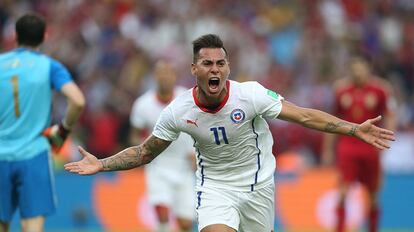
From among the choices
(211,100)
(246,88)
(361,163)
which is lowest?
(361,163)

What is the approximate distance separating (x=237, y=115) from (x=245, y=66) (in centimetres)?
1098

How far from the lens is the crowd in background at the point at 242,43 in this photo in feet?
60.0

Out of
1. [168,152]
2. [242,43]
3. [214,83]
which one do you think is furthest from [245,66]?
[214,83]

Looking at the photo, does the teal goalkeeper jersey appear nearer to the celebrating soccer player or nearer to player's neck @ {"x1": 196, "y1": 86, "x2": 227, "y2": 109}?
the celebrating soccer player

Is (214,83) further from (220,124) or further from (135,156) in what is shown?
(135,156)

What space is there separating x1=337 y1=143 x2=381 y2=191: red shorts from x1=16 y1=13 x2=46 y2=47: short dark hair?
584 cm

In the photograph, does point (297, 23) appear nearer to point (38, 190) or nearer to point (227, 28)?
point (227, 28)

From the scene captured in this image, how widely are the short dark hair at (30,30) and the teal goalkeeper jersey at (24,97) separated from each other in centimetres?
10

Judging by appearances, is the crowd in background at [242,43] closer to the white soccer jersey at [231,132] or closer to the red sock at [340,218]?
the red sock at [340,218]

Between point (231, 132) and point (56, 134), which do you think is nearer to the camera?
point (231, 132)

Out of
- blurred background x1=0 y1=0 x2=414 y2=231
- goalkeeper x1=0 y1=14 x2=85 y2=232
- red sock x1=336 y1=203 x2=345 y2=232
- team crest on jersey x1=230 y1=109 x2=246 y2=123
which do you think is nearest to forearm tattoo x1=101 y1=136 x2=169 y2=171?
team crest on jersey x1=230 y1=109 x2=246 y2=123

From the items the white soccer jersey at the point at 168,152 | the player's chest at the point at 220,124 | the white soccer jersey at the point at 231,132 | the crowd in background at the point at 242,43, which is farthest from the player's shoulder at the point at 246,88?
the crowd in background at the point at 242,43

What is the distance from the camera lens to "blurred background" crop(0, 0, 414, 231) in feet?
52.8

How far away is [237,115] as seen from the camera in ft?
26.7
